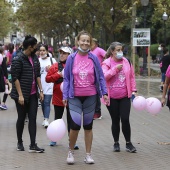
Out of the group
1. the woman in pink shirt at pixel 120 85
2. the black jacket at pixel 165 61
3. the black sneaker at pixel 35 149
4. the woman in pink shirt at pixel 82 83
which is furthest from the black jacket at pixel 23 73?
the black jacket at pixel 165 61

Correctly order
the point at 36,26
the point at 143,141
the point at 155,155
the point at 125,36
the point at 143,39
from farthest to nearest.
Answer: the point at 125,36
the point at 36,26
the point at 143,39
the point at 143,141
the point at 155,155

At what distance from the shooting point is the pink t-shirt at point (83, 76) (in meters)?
7.16

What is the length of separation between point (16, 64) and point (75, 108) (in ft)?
4.56

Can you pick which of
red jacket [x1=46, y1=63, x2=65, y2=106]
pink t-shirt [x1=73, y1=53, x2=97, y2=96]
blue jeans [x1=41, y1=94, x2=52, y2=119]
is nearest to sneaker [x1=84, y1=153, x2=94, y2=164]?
pink t-shirt [x1=73, y1=53, x2=97, y2=96]

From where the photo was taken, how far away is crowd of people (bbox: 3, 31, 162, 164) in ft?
23.6

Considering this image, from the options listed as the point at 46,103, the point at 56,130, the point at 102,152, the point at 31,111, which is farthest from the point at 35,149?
the point at 46,103

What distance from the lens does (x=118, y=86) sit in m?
8.05

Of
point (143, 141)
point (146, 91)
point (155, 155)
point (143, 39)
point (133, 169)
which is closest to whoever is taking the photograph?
point (133, 169)

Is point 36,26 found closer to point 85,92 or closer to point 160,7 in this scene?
point 160,7

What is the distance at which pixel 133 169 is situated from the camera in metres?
7.05

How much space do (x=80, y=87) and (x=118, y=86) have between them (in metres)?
1.05

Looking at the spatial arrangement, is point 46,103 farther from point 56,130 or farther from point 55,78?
point 56,130

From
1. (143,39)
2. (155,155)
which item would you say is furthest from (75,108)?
(143,39)

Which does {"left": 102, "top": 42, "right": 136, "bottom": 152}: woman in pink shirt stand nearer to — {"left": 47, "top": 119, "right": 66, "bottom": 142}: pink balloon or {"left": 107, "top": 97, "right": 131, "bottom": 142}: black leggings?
{"left": 107, "top": 97, "right": 131, "bottom": 142}: black leggings
